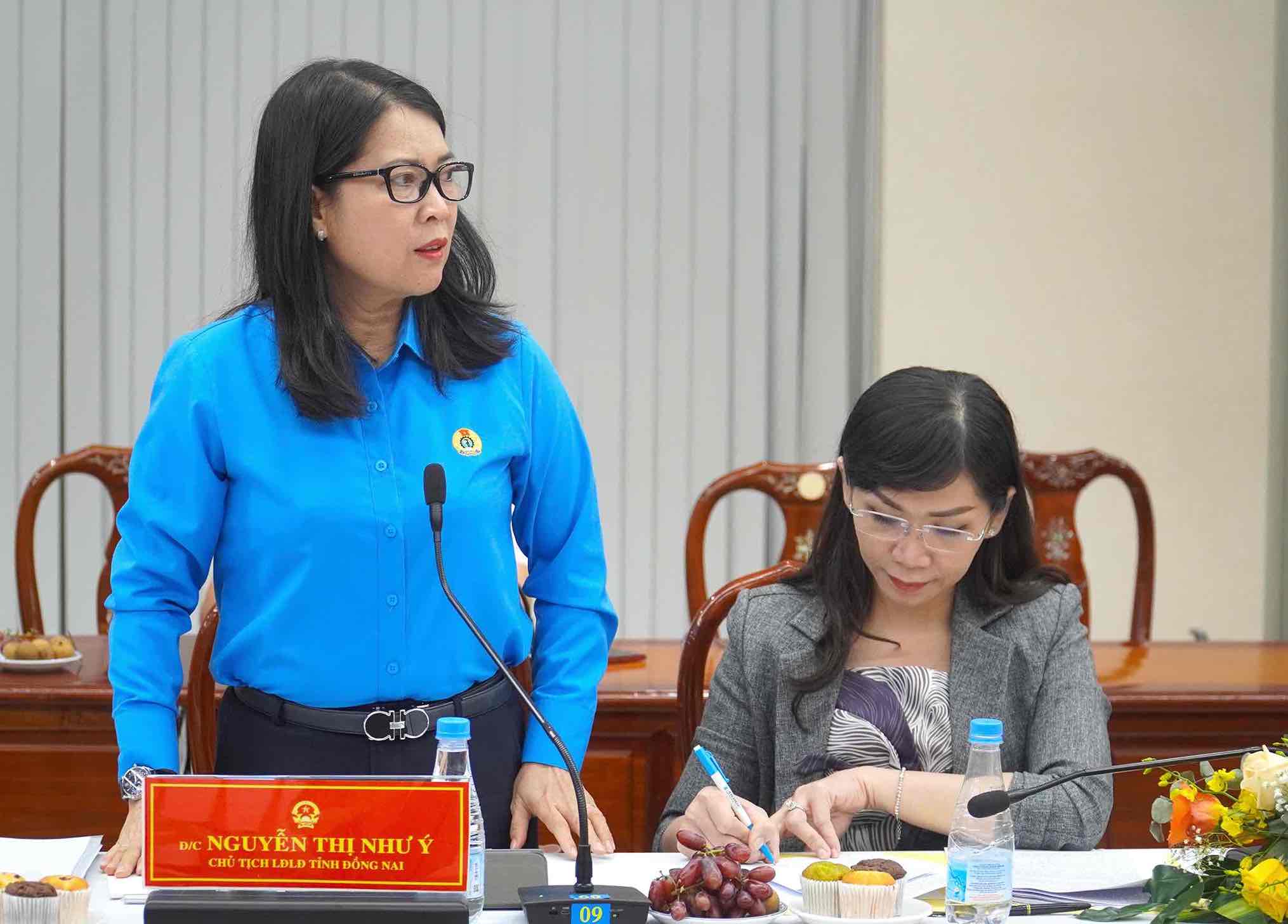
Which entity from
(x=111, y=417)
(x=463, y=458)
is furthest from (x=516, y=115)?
(x=463, y=458)

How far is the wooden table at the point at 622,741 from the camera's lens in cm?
255

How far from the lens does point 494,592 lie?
1.73 meters

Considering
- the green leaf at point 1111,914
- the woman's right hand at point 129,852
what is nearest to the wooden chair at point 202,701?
the woman's right hand at point 129,852

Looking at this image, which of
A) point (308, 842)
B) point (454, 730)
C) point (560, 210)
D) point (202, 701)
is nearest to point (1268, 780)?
point (454, 730)

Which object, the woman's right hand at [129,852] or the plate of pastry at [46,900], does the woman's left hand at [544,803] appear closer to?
the woman's right hand at [129,852]

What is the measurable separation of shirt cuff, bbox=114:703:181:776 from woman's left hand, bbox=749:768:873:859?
24.2 inches

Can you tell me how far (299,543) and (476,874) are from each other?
1.50 ft

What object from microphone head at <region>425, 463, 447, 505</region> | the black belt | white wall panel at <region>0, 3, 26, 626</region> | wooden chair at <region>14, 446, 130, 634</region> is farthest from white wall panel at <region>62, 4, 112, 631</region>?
microphone head at <region>425, 463, 447, 505</region>

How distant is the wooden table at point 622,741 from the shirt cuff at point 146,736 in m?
→ 0.96

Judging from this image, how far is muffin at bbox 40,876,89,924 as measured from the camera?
4.37 ft

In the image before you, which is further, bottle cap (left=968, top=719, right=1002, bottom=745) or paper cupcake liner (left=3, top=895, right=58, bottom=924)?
bottle cap (left=968, top=719, right=1002, bottom=745)

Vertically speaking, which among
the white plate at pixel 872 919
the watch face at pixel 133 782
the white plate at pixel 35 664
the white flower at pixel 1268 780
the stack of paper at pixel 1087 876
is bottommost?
the white plate at pixel 35 664

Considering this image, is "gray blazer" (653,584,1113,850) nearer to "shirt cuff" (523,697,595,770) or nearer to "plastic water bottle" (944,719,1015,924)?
"shirt cuff" (523,697,595,770)

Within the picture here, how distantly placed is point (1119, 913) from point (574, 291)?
3.04 metres
